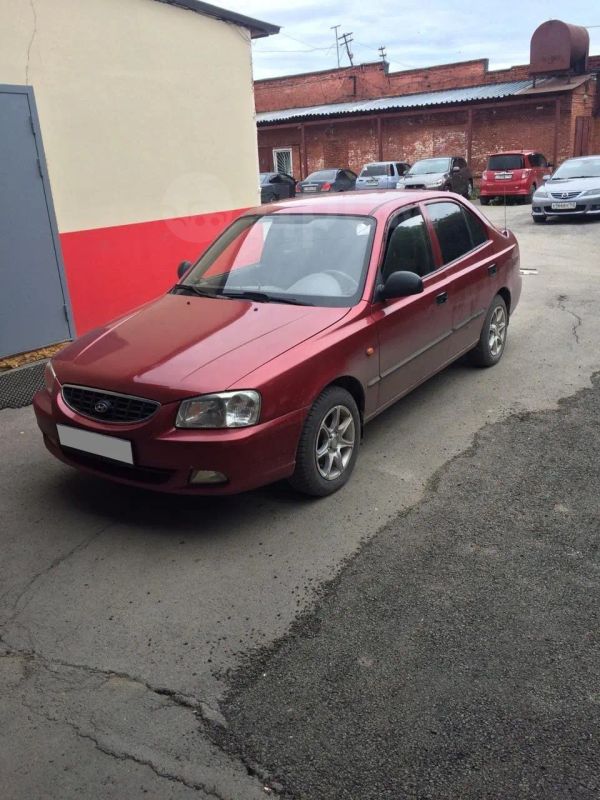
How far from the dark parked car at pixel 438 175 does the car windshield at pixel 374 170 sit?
136cm

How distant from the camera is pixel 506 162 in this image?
22016mm

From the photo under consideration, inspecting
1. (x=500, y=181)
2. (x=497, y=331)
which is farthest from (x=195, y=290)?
(x=500, y=181)

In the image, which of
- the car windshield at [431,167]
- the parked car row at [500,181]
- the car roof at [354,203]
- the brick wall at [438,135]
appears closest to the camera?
the car roof at [354,203]

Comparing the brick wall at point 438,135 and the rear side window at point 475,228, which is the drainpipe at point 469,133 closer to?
the brick wall at point 438,135

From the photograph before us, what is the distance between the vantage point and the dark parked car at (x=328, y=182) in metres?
25.1

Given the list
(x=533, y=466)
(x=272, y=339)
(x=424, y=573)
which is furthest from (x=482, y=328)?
(x=424, y=573)

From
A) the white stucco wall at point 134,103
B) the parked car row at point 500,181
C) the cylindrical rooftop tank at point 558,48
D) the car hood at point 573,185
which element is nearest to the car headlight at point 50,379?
the white stucco wall at point 134,103

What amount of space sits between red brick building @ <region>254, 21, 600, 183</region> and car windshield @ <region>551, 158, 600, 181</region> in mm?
9818

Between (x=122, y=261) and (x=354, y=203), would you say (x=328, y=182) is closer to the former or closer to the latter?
(x=122, y=261)

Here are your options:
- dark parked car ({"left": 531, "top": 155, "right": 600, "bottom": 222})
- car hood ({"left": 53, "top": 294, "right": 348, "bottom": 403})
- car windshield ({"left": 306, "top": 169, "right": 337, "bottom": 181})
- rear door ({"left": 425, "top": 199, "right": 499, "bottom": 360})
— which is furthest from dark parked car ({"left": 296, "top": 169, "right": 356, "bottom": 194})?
car hood ({"left": 53, "top": 294, "right": 348, "bottom": 403})

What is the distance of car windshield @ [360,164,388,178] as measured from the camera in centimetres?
2491

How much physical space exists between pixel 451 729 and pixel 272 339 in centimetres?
222

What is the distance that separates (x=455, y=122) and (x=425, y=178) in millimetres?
7823

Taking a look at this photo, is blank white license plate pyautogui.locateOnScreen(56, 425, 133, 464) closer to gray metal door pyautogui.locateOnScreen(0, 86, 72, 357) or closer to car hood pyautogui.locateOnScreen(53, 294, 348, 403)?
car hood pyautogui.locateOnScreen(53, 294, 348, 403)
